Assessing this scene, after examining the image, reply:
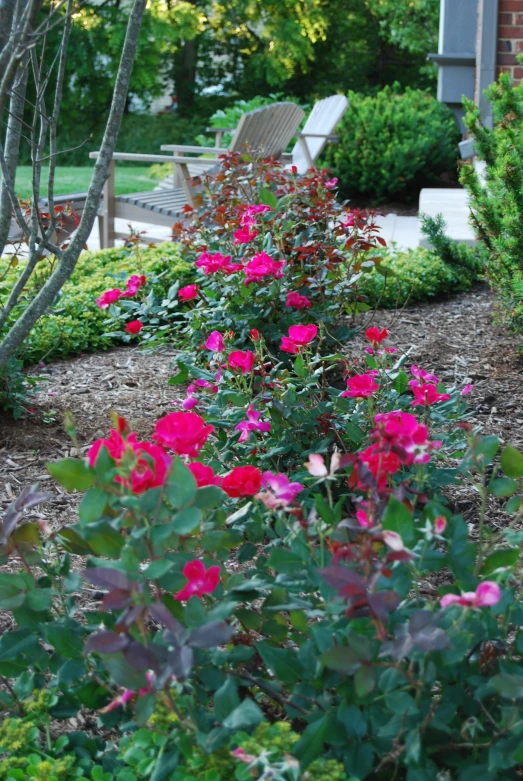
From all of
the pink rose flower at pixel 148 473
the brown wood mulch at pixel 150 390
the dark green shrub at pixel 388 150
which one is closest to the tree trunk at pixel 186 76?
the dark green shrub at pixel 388 150

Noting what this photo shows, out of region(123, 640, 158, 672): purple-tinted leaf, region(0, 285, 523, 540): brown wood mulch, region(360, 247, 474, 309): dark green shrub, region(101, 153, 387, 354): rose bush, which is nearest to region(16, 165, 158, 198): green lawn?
region(360, 247, 474, 309): dark green shrub

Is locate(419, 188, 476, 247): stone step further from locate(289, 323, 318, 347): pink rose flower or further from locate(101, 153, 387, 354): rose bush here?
locate(289, 323, 318, 347): pink rose flower

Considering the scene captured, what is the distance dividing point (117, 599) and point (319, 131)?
784 centimetres

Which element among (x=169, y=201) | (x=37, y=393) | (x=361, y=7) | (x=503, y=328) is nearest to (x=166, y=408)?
(x=37, y=393)

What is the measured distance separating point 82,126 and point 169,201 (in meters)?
11.9

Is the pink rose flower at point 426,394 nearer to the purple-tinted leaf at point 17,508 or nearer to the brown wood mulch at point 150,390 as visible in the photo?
the brown wood mulch at point 150,390

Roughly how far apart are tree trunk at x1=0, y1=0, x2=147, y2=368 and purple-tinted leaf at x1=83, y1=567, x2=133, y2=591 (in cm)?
96

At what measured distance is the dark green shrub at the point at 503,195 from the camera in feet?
10.7

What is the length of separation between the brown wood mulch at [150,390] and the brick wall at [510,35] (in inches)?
98.7

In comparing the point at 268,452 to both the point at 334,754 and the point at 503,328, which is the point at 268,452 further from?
the point at 503,328

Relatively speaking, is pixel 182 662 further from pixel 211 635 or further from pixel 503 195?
pixel 503 195

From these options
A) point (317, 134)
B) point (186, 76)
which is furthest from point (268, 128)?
point (186, 76)

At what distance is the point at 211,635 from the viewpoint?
104 cm

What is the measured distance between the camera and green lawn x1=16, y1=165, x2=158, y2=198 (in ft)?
39.3
